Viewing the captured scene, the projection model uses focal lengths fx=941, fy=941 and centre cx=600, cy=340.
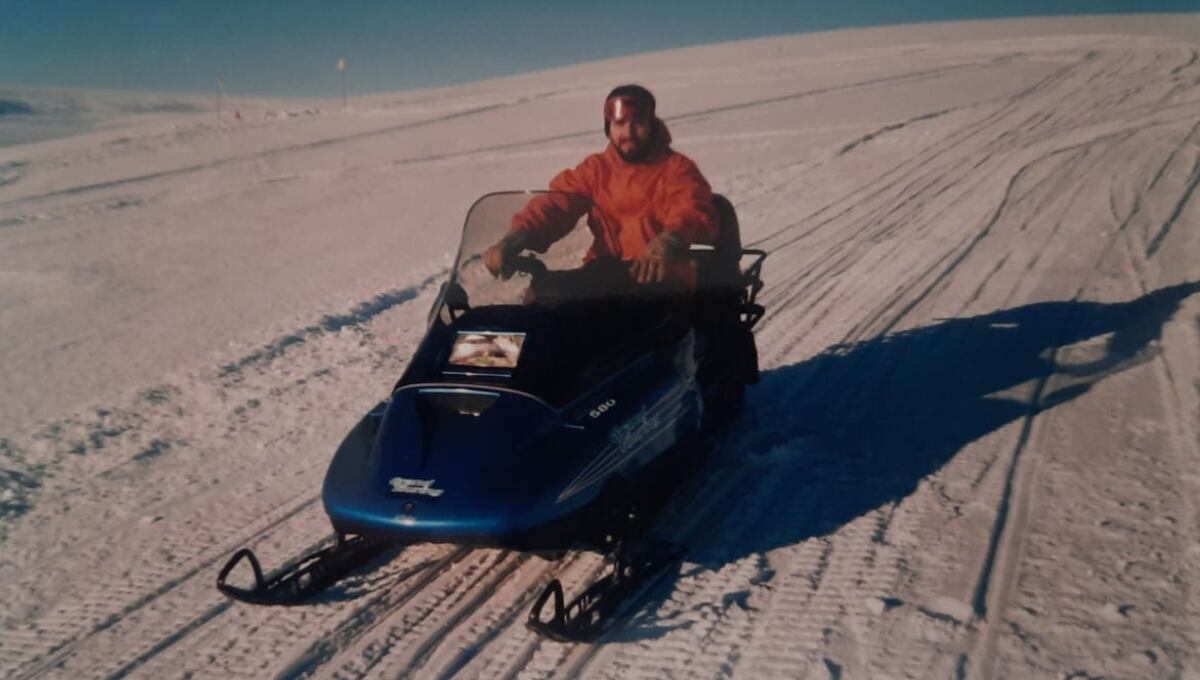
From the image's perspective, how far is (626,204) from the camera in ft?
17.1

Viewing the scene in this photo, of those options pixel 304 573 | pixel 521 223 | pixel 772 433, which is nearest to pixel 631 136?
pixel 521 223

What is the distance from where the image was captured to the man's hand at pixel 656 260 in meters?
4.61

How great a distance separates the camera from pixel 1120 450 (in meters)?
4.90

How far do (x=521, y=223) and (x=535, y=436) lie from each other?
1.64 metres

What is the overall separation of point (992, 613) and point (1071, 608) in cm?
29

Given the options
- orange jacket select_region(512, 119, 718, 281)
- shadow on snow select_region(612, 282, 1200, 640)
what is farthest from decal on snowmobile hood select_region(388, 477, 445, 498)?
orange jacket select_region(512, 119, 718, 281)

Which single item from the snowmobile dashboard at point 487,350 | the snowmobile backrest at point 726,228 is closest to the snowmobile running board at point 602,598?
the snowmobile dashboard at point 487,350

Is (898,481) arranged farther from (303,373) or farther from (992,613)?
(303,373)

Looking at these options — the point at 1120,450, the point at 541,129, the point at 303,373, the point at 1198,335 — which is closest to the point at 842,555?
the point at 1120,450

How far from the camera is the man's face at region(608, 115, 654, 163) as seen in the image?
5.03 m

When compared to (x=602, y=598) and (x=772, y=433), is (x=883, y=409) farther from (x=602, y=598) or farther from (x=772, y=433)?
(x=602, y=598)

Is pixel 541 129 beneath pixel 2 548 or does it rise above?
above

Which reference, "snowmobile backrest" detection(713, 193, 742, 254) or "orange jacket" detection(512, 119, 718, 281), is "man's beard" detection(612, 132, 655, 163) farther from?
"snowmobile backrest" detection(713, 193, 742, 254)

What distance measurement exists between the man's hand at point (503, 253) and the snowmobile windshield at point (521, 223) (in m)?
0.04
